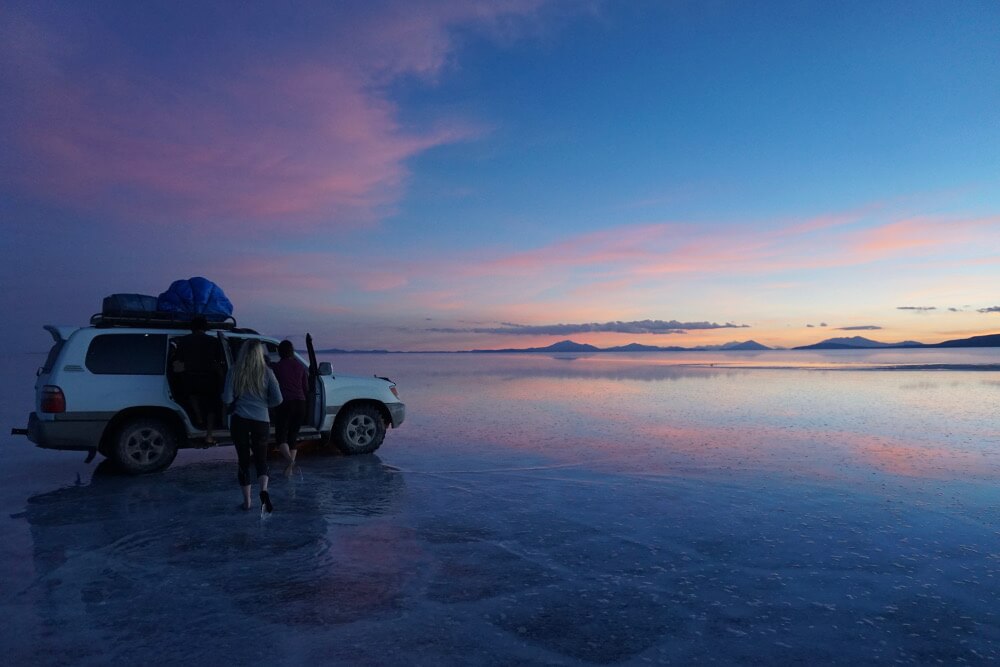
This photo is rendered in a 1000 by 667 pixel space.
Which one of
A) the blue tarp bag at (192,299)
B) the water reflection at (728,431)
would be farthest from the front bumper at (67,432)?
the water reflection at (728,431)

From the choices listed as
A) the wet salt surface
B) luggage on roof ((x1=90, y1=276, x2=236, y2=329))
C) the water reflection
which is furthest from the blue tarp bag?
the water reflection

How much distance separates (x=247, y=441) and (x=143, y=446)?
3178 millimetres

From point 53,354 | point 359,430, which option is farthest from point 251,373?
point 53,354

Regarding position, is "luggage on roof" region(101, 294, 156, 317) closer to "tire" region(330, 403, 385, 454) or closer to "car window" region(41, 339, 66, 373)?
"car window" region(41, 339, 66, 373)

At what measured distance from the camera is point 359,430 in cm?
1118

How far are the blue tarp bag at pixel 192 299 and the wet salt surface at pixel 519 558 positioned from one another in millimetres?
2558

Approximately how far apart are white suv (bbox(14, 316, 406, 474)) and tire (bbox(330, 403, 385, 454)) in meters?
0.96

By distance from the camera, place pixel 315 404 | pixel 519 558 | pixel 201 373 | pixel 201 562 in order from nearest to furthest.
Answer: pixel 201 562
pixel 519 558
pixel 201 373
pixel 315 404

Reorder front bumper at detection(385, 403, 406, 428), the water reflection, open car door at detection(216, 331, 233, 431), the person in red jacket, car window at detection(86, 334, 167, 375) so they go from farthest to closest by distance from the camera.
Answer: front bumper at detection(385, 403, 406, 428) → the water reflection → open car door at detection(216, 331, 233, 431) → the person in red jacket → car window at detection(86, 334, 167, 375)

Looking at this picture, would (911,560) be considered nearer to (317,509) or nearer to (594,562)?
(594,562)

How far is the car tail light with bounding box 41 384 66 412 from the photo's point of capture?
344 inches

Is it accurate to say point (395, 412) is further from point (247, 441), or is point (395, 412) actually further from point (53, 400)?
point (53, 400)

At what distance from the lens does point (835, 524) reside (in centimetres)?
682

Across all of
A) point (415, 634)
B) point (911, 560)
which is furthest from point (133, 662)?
point (911, 560)
